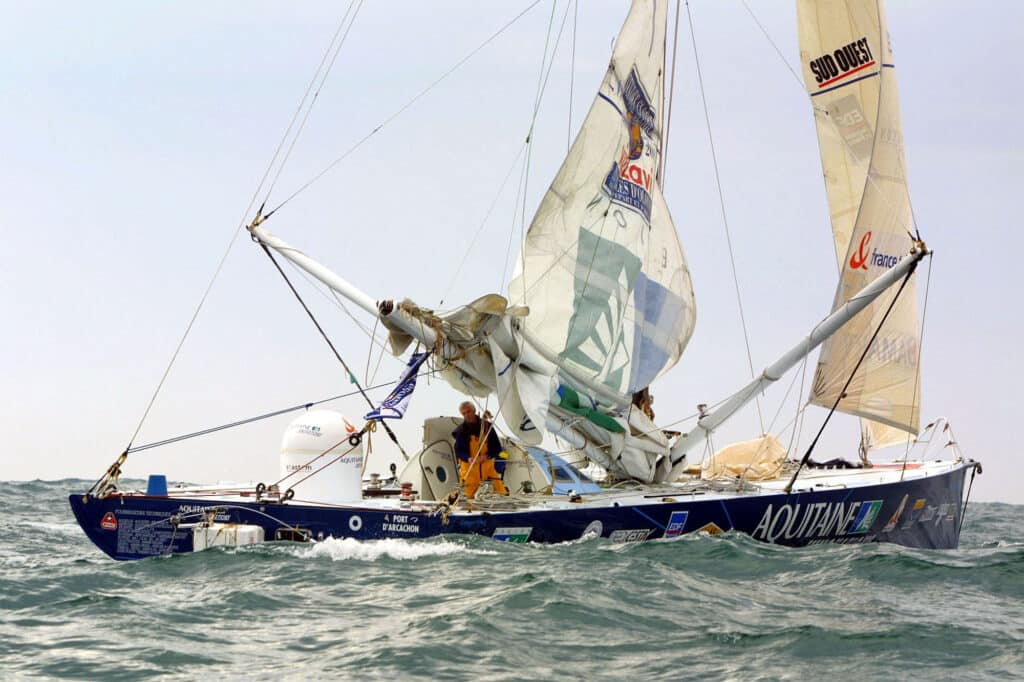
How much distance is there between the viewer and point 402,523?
44.1 feet

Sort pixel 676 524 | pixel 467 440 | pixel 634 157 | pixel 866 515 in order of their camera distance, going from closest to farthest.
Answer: pixel 676 524 → pixel 467 440 → pixel 866 515 → pixel 634 157

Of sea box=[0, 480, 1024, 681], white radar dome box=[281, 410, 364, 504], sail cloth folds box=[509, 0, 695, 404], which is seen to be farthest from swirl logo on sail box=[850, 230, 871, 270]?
white radar dome box=[281, 410, 364, 504]

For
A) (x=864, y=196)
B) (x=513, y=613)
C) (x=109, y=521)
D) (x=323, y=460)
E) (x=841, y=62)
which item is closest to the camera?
(x=513, y=613)

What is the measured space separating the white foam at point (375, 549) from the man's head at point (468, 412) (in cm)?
267

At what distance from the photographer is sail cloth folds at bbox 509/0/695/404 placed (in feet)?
52.3

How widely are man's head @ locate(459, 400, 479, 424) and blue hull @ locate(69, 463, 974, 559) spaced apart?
208 centimetres

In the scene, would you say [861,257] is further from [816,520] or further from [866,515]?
[816,520]

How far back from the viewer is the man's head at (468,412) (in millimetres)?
15633

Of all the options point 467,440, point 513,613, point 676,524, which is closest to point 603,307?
point 467,440

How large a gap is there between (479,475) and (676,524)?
246 centimetres

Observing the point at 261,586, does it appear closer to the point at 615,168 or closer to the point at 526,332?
the point at 526,332

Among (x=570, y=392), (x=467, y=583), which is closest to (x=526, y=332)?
(x=570, y=392)

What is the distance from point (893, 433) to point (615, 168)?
7.34 m

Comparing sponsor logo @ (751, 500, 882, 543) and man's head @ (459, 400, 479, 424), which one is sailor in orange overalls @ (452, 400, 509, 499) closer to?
man's head @ (459, 400, 479, 424)
